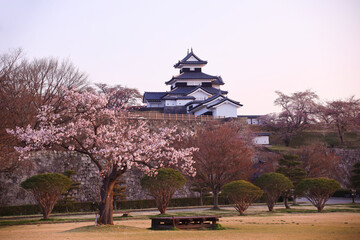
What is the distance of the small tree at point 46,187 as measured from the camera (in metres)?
22.7

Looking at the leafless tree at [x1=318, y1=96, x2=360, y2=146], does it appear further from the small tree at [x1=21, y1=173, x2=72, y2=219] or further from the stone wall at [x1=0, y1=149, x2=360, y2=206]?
the small tree at [x1=21, y1=173, x2=72, y2=219]

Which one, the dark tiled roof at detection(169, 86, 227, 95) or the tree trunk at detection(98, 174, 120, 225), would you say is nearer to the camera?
the tree trunk at detection(98, 174, 120, 225)

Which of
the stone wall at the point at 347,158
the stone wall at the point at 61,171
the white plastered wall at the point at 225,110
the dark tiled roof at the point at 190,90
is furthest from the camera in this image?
the dark tiled roof at the point at 190,90

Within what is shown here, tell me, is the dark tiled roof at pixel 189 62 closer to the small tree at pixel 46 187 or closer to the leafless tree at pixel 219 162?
the leafless tree at pixel 219 162

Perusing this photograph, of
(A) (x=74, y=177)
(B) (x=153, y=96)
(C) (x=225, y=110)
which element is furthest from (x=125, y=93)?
(A) (x=74, y=177)

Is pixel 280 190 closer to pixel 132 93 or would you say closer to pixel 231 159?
pixel 231 159

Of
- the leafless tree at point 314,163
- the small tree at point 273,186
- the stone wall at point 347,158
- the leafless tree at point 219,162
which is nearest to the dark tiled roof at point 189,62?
the stone wall at point 347,158

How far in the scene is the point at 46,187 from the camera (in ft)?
74.9

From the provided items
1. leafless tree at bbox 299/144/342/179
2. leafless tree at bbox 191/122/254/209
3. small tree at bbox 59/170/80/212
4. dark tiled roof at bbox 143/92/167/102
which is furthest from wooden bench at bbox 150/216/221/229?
dark tiled roof at bbox 143/92/167/102

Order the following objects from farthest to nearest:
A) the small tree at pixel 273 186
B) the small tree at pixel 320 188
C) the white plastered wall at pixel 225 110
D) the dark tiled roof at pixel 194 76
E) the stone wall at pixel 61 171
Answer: the dark tiled roof at pixel 194 76 → the white plastered wall at pixel 225 110 → the stone wall at pixel 61 171 → the small tree at pixel 273 186 → the small tree at pixel 320 188

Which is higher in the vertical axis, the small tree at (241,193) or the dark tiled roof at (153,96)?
the dark tiled roof at (153,96)

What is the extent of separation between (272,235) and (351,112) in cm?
4610

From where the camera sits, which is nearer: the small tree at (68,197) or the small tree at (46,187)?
the small tree at (46,187)

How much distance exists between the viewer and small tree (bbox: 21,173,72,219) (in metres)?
22.7
